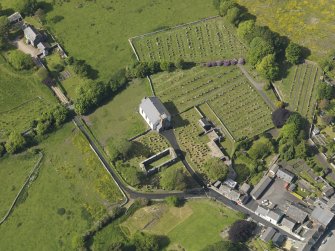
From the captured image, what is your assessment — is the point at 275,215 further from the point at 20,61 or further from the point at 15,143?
the point at 20,61

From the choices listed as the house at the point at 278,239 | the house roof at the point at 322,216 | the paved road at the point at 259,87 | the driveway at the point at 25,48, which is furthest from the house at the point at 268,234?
the driveway at the point at 25,48

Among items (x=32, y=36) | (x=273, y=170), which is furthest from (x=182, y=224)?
(x=32, y=36)

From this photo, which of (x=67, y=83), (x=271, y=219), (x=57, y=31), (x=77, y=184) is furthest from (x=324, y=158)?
(x=57, y=31)

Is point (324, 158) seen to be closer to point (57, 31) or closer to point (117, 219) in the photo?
point (117, 219)

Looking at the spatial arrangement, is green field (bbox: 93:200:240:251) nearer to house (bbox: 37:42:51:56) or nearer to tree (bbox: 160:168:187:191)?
tree (bbox: 160:168:187:191)

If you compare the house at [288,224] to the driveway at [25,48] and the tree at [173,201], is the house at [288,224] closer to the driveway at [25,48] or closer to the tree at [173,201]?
the tree at [173,201]

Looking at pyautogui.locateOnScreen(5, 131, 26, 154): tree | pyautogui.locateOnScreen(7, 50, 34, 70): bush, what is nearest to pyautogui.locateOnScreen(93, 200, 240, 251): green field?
pyautogui.locateOnScreen(5, 131, 26, 154): tree
